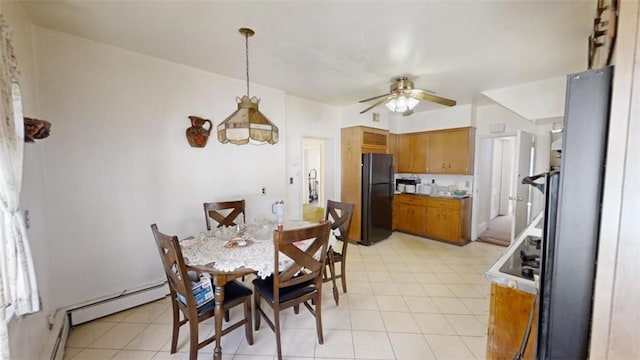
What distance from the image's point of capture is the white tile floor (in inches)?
75.8

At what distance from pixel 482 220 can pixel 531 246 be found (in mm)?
3899

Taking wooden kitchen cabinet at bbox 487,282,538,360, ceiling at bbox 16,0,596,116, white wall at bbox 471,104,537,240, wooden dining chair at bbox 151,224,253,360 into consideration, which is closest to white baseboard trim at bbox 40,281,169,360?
wooden dining chair at bbox 151,224,253,360

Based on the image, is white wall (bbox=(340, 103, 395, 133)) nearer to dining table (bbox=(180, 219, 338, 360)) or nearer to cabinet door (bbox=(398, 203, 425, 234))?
cabinet door (bbox=(398, 203, 425, 234))

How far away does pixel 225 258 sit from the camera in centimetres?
178

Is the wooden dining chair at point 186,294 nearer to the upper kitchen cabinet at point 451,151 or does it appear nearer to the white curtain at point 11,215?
the white curtain at point 11,215

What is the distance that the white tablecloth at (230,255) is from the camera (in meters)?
1.73

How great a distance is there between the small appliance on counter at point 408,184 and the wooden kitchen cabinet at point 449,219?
47 cm

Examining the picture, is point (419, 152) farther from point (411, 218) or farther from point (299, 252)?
point (299, 252)

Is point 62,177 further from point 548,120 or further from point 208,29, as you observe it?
point 548,120

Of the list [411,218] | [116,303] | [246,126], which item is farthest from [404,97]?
[116,303]

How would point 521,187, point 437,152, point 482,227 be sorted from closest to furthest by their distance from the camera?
point 521,187 → point 437,152 → point 482,227

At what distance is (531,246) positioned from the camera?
1753mm

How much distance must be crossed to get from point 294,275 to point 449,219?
358 cm

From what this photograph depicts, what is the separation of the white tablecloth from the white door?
3.52 m
